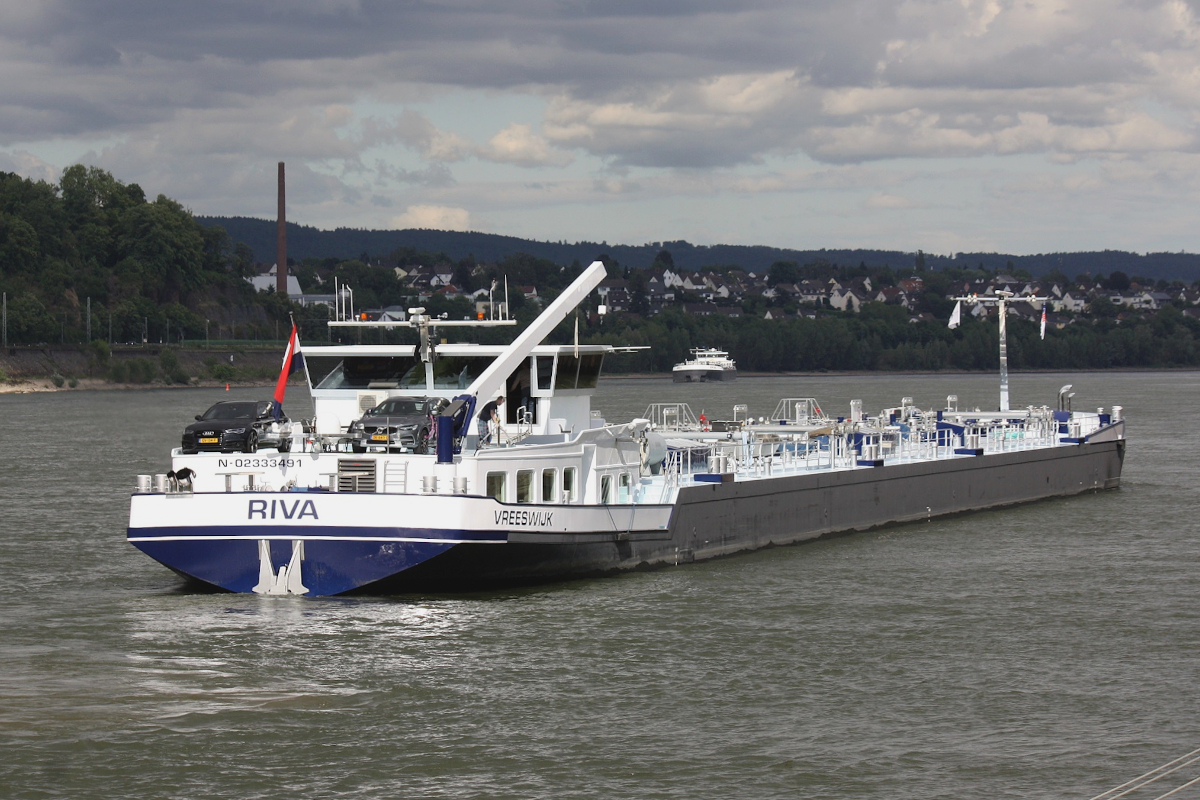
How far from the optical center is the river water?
18.0 metres

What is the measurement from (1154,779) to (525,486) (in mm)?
13298

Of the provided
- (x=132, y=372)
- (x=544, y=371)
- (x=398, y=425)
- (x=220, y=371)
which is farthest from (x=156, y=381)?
(x=398, y=425)

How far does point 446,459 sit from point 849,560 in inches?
468

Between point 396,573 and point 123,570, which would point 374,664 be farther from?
point 123,570

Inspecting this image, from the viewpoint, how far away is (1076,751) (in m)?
18.8

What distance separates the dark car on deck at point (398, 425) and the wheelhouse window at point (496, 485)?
1.32 m

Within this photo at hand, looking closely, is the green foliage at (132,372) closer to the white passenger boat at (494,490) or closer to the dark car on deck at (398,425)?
the white passenger boat at (494,490)

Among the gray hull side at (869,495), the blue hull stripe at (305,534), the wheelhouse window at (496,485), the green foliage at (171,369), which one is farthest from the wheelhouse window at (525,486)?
the green foliage at (171,369)

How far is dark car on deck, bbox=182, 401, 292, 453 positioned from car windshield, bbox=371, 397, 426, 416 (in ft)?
6.14

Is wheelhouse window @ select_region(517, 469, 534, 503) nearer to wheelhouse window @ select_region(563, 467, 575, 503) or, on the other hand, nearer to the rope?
wheelhouse window @ select_region(563, 467, 575, 503)

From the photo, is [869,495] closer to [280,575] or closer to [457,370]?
[457,370]

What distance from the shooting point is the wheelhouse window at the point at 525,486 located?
27.8 meters

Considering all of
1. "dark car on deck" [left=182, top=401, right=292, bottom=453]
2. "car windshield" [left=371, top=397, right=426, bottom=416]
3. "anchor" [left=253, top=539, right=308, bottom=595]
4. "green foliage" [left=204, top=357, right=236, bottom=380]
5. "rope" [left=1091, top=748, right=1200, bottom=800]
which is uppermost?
"green foliage" [left=204, top=357, right=236, bottom=380]

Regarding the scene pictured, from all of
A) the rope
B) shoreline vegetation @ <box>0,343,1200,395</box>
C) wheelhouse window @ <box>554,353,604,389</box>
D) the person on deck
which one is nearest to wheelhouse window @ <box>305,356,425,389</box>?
the person on deck
